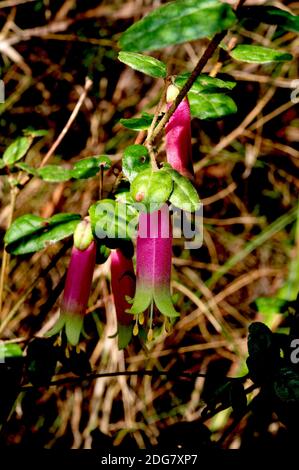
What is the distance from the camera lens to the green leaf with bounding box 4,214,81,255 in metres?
0.88

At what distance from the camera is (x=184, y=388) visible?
1.92m

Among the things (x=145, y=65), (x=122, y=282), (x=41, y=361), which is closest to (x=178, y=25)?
(x=145, y=65)

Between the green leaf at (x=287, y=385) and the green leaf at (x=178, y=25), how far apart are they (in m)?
0.53

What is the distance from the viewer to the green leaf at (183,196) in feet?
2.07

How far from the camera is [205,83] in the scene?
819mm

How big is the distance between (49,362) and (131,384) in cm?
86

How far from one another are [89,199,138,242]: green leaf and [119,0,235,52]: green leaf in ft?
→ 0.97

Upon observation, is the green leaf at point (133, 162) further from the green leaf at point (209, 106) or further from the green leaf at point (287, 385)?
the green leaf at point (287, 385)

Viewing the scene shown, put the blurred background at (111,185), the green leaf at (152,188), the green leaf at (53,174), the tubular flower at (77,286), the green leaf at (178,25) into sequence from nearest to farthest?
the green leaf at (178,25)
the green leaf at (152,188)
the tubular flower at (77,286)
the green leaf at (53,174)
the blurred background at (111,185)

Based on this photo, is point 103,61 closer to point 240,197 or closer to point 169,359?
point 240,197

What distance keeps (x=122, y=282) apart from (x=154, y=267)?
0.38ft

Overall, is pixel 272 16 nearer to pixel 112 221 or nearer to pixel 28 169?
pixel 112 221

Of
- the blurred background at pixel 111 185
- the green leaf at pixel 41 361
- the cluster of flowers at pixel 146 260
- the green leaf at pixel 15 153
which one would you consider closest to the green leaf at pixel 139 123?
the cluster of flowers at pixel 146 260
